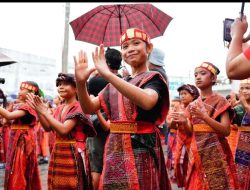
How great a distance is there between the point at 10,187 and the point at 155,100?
3.51 meters

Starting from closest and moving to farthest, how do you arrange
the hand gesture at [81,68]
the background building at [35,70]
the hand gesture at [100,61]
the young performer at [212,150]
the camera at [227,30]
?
the hand gesture at [100,61]
the hand gesture at [81,68]
the camera at [227,30]
the young performer at [212,150]
the background building at [35,70]

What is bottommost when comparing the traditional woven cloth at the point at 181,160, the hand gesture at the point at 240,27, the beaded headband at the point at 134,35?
the traditional woven cloth at the point at 181,160

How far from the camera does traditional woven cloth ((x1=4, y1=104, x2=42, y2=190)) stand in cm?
543

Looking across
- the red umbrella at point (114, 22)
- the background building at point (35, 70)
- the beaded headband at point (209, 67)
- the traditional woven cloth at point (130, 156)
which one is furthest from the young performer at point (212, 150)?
the background building at point (35, 70)

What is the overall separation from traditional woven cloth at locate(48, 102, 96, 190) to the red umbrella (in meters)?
0.87

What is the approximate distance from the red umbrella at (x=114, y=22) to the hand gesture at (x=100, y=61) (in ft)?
6.74

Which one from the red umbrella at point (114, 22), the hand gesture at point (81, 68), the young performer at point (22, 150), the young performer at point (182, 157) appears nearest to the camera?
the hand gesture at point (81, 68)

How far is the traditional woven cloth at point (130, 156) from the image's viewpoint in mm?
2711

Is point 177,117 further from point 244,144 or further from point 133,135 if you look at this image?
point 244,144

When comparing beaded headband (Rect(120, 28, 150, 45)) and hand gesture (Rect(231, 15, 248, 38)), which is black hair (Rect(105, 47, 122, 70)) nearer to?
beaded headband (Rect(120, 28, 150, 45))

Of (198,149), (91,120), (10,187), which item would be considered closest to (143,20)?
(91,120)

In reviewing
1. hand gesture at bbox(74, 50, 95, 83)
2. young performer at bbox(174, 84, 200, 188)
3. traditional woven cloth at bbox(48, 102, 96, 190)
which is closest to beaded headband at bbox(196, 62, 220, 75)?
young performer at bbox(174, 84, 200, 188)

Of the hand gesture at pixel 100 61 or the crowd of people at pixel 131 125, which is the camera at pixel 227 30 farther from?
the hand gesture at pixel 100 61

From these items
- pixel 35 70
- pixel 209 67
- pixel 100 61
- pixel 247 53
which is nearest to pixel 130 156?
pixel 100 61
